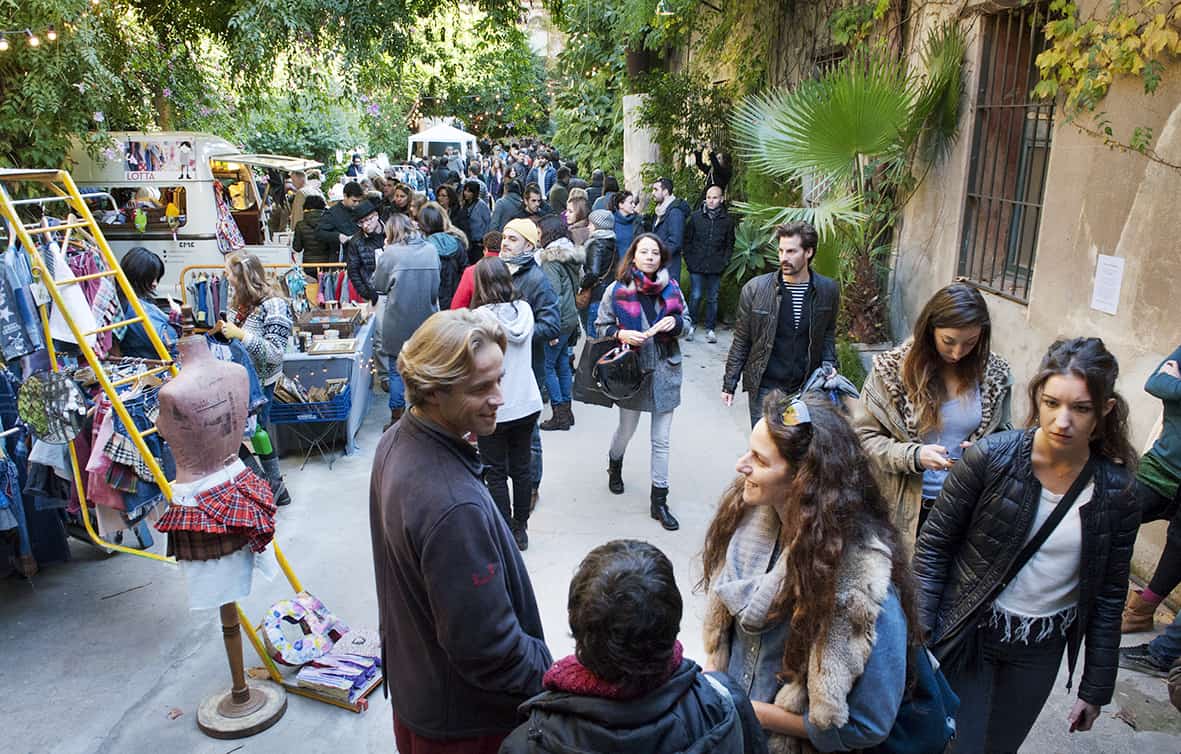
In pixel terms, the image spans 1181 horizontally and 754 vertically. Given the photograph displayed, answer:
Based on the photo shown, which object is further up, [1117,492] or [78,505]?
[1117,492]

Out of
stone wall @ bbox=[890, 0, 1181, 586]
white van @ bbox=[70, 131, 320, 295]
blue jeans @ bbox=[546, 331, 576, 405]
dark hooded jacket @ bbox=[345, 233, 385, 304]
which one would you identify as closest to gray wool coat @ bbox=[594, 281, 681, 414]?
blue jeans @ bbox=[546, 331, 576, 405]

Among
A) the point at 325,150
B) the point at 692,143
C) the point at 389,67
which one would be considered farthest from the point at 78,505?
the point at 325,150

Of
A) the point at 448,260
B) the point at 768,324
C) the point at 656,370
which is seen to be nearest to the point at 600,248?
the point at 448,260

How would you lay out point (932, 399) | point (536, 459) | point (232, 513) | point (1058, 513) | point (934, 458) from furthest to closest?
point (536, 459) → point (232, 513) → point (932, 399) → point (934, 458) → point (1058, 513)

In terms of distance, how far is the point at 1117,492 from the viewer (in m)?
2.42

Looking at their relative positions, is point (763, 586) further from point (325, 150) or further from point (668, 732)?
point (325, 150)

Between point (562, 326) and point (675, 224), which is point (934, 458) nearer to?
point (562, 326)

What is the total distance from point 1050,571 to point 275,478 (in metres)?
4.84

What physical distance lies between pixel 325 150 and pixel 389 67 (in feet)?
41.1

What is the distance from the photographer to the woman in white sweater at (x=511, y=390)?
15.4ft

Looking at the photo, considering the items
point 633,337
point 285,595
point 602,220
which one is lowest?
point 285,595

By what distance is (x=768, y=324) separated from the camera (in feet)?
16.2

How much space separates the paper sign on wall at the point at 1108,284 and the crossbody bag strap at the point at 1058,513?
117 inches

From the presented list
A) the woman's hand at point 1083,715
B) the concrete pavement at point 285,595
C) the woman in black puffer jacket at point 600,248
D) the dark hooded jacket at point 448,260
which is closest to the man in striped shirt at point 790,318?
the concrete pavement at point 285,595
